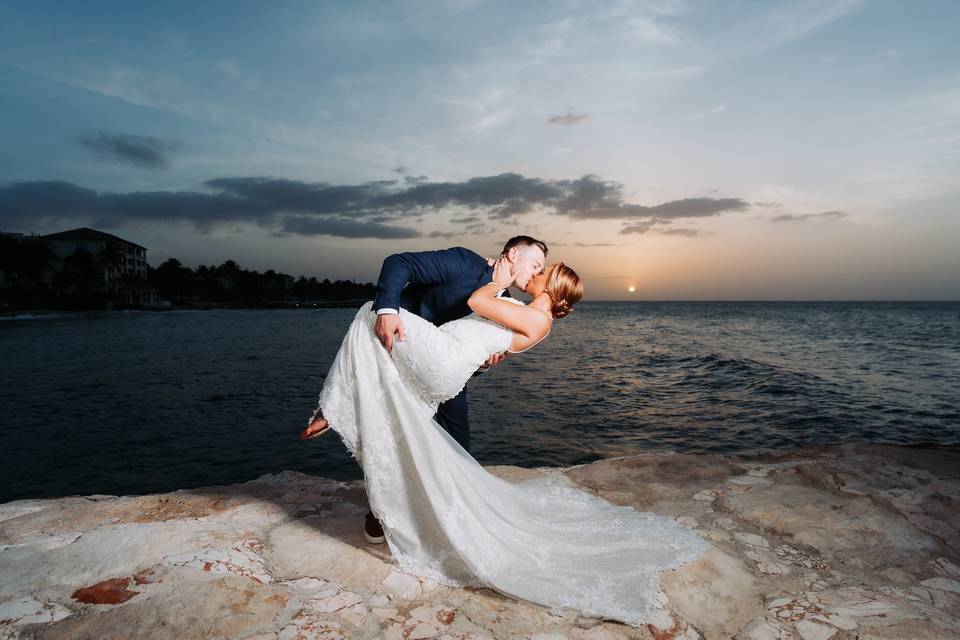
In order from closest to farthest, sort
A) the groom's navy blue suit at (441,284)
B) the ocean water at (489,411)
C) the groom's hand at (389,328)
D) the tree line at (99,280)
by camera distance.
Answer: the groom's hand at (389,328)
the groom's navy blue suit at (441,284)
the ocean water at (489,411)
the tree line at (99,280)

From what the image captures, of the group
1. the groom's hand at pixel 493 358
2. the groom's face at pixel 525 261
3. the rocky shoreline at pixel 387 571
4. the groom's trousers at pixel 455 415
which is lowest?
the rocky shoreline at pixel 387 571

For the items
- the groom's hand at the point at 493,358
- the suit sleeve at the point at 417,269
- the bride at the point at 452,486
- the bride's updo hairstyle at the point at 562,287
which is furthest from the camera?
the bride's updo hairstyle at the point at 562,287

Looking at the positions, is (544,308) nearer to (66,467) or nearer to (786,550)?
(786,550)

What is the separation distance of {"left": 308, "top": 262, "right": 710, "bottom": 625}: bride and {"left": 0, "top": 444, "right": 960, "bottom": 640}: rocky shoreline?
0.48ft

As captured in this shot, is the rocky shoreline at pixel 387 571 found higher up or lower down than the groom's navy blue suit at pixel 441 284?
lower down

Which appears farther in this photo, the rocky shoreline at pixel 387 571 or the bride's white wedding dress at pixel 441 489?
the bride's white wedding dress at pixel 441 489

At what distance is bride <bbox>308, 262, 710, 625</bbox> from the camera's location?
326 cm

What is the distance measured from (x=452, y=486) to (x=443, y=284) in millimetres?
1517

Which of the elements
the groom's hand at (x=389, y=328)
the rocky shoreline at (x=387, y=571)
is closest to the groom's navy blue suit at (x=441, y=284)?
the groom's hand at (x=389, y=328)

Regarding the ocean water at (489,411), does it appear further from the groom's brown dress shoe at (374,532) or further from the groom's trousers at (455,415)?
the groom's brown dress shoe at (374,532)

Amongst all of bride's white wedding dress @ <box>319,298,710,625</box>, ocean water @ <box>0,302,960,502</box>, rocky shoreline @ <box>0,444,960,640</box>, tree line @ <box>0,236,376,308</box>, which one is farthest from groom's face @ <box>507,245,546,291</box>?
tree line @ <box>0,236,376,308</box>

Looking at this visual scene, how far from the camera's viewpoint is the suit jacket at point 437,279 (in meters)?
3.66

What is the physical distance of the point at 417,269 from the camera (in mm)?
3781

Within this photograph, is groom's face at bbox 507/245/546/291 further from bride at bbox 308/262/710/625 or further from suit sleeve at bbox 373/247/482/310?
suit sleeve at bbox 373/247/482/310
